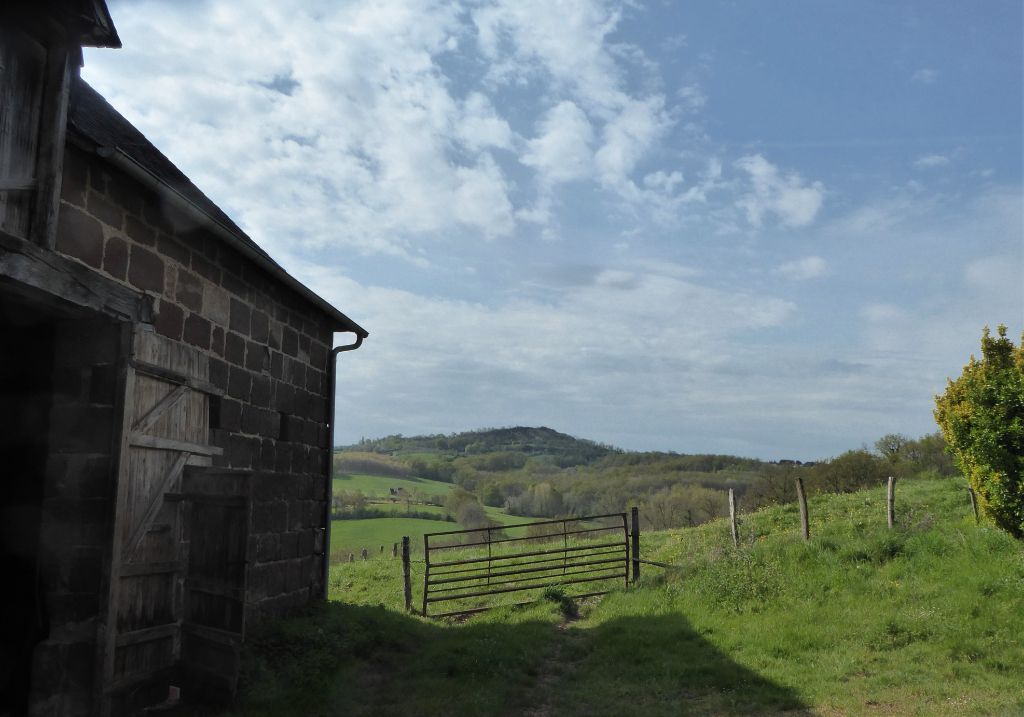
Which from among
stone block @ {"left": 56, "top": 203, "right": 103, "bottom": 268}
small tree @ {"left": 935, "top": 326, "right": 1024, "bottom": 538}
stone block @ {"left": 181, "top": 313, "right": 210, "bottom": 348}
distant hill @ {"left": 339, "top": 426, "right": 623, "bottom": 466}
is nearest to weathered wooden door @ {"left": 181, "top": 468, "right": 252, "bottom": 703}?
stone block @ {"left": 181, "top": 313, "right": 210, "bottom": 348}

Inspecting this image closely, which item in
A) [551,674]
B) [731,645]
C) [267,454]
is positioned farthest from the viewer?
[731,645]

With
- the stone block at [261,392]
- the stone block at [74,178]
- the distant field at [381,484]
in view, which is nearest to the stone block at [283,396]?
the stone block at [261,392]

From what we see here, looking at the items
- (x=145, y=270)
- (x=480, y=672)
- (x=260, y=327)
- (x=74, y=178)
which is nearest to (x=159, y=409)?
(x=145, y=270)

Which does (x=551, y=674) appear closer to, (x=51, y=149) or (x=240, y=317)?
(x=240, y=317)

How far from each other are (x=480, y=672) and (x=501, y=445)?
3916 inches

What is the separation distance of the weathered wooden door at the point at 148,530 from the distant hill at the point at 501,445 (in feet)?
304

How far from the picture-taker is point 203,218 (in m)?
6.79

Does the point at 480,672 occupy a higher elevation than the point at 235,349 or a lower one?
lower

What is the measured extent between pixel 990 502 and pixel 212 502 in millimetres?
12049

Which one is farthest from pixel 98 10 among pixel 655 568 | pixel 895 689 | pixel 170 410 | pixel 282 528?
pixel 655 568

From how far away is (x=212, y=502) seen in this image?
249 inches

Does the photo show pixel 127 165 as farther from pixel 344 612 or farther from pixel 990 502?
pixel 990 502

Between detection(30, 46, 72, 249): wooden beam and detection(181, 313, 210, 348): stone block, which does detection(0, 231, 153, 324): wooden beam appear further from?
detection(181, 313, 210, 348): stone block

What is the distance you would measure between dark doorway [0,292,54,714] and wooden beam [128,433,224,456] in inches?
24.4
